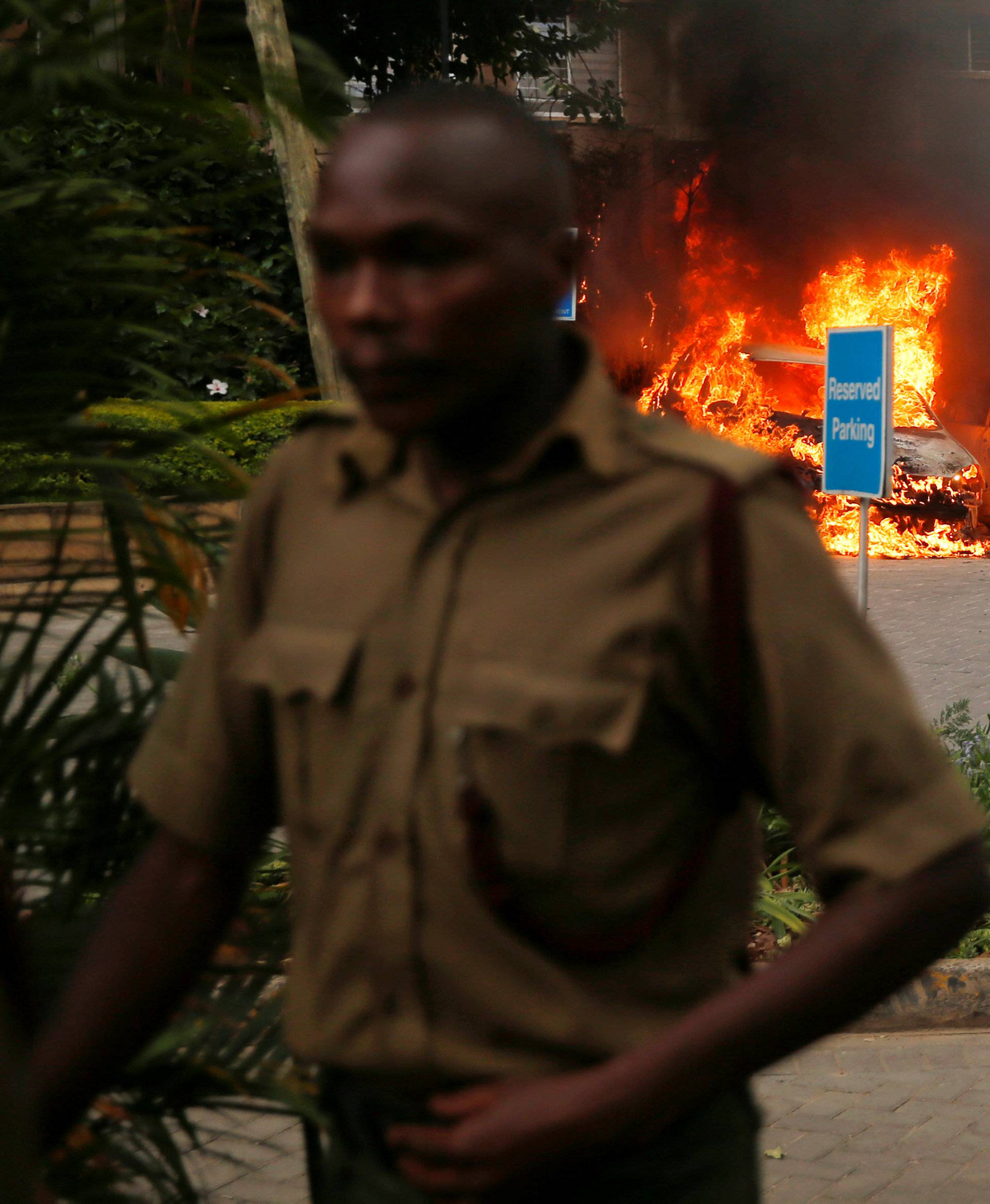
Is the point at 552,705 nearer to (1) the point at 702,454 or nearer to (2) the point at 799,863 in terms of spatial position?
(1) the point at 702,454

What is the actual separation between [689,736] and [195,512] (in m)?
1.21

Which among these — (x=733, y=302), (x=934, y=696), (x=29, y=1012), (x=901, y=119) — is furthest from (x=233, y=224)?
(x=29, y=1012)

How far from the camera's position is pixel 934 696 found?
1009cm

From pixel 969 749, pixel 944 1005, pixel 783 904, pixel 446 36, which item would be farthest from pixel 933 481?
pixel 944 1005

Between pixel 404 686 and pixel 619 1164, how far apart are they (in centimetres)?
38

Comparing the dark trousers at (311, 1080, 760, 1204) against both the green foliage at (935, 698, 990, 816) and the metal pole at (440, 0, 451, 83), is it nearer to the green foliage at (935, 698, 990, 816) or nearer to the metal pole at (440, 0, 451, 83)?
the green foliage at (935, 698, 990, 816)

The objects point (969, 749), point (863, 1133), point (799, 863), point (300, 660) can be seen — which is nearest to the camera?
point (300, 660)

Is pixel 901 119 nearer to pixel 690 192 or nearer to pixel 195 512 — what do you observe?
pixel 690 192

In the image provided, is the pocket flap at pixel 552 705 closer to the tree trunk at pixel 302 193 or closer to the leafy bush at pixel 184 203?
the leafy bush at pixel 184 203

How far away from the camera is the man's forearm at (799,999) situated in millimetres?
1210

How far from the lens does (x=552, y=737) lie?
124cm

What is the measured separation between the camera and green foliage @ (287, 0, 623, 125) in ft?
59.9

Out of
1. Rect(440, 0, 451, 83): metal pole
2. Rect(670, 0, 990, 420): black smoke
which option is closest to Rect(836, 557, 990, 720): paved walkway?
Rect(440, 0, 451, 83): metal pole

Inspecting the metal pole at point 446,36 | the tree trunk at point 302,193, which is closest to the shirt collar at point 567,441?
the tree trunk at point 302,193
